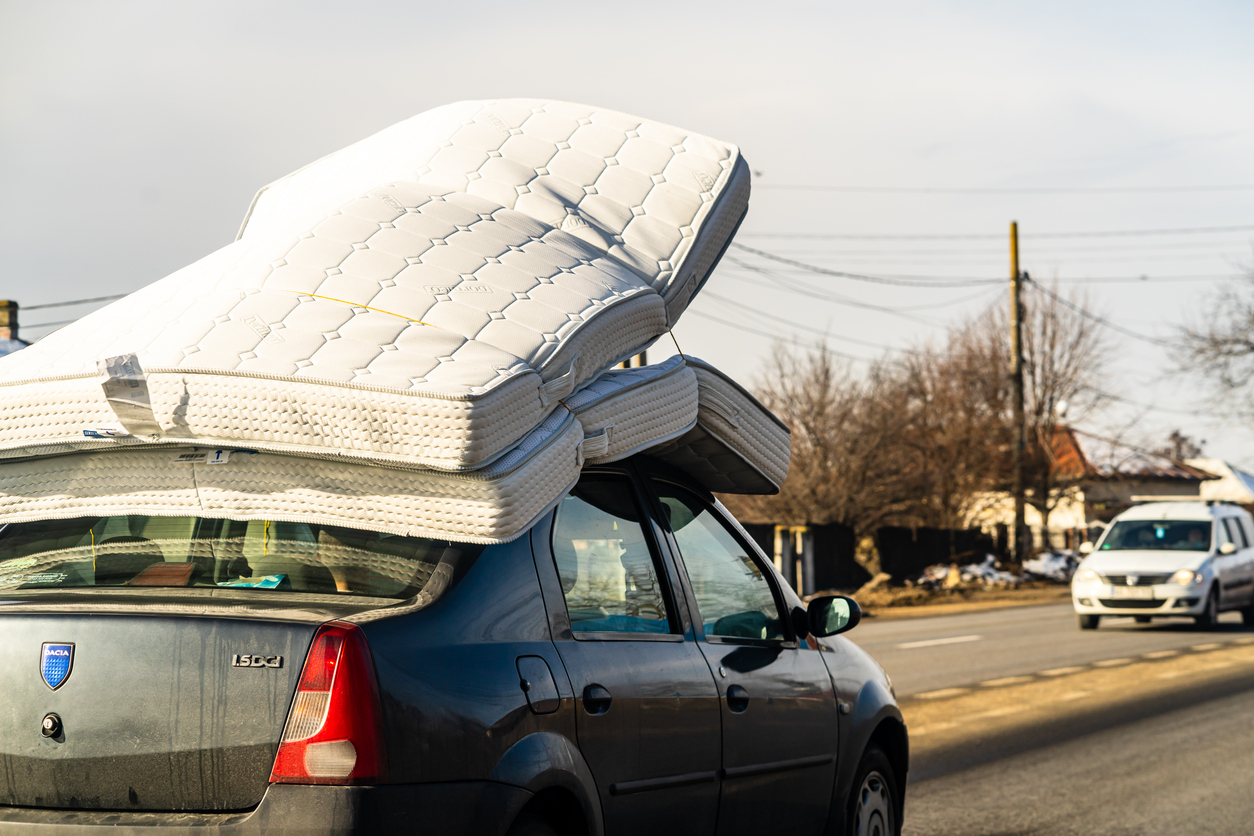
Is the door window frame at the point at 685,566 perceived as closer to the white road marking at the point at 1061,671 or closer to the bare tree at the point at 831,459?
the white road marking at the point at 1061,671

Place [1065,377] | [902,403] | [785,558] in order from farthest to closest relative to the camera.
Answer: [1065,377], [902,403], [785,558]

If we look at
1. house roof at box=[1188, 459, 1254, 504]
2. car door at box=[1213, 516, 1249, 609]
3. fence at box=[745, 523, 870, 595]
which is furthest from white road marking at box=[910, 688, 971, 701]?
house roof at box=[1188, 459, 1254, 504]

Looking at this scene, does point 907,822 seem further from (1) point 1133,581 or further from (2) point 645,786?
(1) point 1133,581

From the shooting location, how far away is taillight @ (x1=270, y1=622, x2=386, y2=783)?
2764 millimetres

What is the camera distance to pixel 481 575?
320 centimetres

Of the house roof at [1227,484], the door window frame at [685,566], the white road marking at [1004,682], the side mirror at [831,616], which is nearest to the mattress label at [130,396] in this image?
the door window frame at [685,566]

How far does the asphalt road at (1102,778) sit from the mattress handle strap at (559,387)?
4043 millimetres

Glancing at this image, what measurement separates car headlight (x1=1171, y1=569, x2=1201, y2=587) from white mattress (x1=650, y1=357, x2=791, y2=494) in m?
15.7

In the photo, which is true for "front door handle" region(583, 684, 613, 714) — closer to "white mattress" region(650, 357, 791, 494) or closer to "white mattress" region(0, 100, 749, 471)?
"white mattress" region(0, 100, 749, 471)

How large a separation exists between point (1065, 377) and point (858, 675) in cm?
4251

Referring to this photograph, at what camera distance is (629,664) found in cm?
360

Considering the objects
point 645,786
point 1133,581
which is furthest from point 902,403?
point 645,786

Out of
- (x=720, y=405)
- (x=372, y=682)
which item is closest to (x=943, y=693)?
(x=720, y=405)

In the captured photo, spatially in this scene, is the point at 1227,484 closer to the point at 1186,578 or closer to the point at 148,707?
the point at 1186,578
